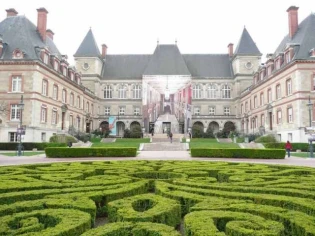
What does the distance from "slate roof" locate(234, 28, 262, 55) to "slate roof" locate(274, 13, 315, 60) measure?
18.8 meters

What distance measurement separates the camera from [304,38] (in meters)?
33.6

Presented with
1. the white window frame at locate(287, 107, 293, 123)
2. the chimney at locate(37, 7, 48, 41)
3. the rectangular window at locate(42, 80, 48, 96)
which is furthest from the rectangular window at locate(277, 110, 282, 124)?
the chimney at locate(37, 7, 48, 41)

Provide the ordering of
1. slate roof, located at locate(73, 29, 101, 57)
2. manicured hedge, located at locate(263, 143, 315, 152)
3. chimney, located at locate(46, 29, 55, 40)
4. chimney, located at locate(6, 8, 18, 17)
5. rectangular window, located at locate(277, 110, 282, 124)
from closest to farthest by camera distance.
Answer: manicured hedge, located at locate(263, 143, 315, 152)
rectangular window, located at locate(277, 110, 282, 124)
chimney, located at locate(6, 8, 18, 17)
chimney, located at locate(46, 29, 55, 40)
slate roof, located at locate(73, 29, 101, 57)

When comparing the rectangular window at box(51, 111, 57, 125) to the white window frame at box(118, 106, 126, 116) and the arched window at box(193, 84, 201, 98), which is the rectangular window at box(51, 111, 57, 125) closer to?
the white window frame at box(118, 106, 126, 116)

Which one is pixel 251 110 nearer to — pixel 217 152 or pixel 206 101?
pixel 206 101

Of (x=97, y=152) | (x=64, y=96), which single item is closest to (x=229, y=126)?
(x=64, y=96)

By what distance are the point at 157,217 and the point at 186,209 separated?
1.21m

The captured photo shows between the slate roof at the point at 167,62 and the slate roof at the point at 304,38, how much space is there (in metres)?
21.3

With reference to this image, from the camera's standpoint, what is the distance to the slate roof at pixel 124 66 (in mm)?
59750

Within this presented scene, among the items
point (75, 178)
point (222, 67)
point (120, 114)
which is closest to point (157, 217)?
point (75, 178)

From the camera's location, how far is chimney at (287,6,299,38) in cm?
3697

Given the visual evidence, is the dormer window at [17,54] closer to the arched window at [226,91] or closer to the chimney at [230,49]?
the arched window at [226,91]

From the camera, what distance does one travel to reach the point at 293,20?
3716cm

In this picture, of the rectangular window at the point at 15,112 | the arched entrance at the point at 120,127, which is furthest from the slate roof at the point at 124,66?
the rectangular window at the point at 15,112
